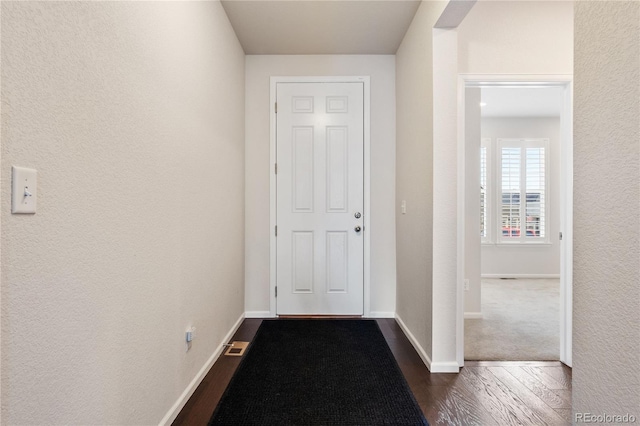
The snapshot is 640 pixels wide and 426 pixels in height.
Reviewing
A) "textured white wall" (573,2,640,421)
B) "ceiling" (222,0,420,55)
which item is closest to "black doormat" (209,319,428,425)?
"textured white wall" (573,2,640,421)

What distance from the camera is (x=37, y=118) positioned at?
31.9 inches

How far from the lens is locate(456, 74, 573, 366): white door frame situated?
2.13 metres

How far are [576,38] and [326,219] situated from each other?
2400mm

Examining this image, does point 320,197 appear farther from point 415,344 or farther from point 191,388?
point 191,388

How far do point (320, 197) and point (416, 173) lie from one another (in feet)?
3.42

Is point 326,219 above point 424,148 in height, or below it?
below

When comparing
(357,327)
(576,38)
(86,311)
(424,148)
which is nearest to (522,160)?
(424,148)

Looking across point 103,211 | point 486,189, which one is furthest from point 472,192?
point 103,211

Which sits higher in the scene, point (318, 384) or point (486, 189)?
point (486, 189)

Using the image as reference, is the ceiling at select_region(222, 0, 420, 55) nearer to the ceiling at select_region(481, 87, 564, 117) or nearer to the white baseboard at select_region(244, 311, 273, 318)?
the ceiling at select_region(481, 87, 564, 117)

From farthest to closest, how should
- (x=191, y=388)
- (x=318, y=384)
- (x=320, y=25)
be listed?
(x=320, y=25), (x=318, y=384), (x=191, y=388)

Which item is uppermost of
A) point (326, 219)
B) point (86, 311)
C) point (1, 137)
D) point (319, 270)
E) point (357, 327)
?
point (1, 137)

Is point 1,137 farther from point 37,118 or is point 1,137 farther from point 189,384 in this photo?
point 189,384

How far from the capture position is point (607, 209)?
797 millimetres
